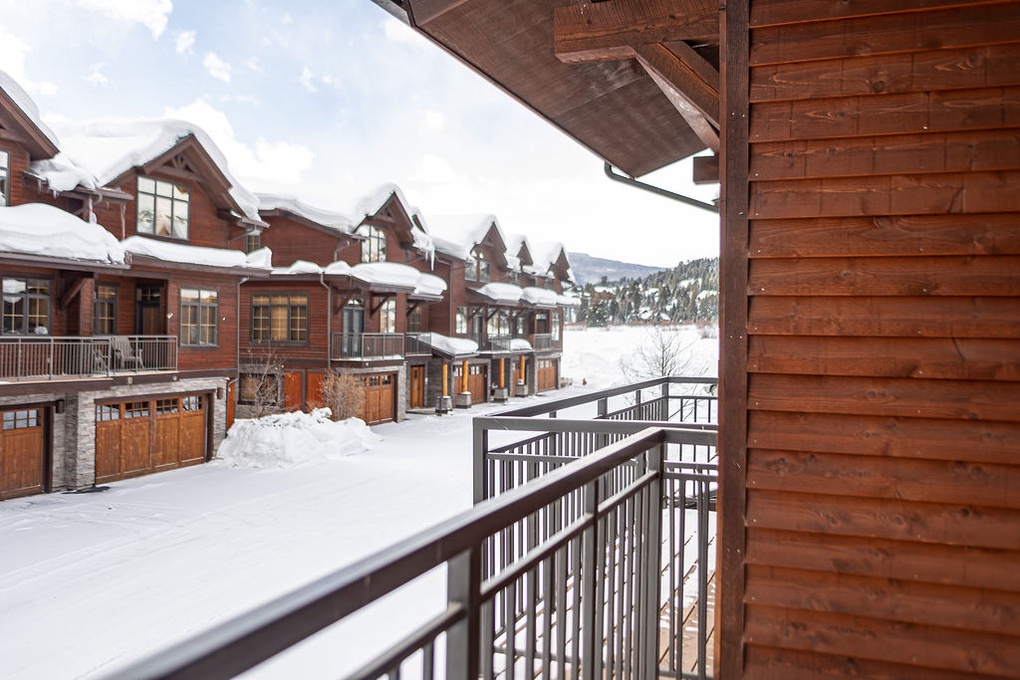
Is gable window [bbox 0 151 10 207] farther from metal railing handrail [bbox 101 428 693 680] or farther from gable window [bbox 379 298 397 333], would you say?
metal railing handrail [bbox 101 428 693 680]

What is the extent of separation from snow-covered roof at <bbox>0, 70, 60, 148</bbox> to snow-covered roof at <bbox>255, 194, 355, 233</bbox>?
853 centimetres

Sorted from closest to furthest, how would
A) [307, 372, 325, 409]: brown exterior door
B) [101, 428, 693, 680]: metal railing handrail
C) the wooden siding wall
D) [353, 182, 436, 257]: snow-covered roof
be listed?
[101, 428, 693, 680]: metal railing handrail, the wooden siding wall, [307, 372, 325, 409]: brown exterior door, [353, 182, 436, 257]: snow-covered roof

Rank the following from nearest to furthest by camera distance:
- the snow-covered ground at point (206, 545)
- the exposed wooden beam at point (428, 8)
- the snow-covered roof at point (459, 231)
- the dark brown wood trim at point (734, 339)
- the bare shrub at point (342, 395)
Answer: the dark brown wood trim at point (734, 339)
the exposed wooden beam at point (428, 8)
the snow-covered ground at point (206, 545)
the bare shrub at point (342, 395)
the snow-covered roof at point (459, 231)

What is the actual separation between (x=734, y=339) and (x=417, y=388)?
1062 inches

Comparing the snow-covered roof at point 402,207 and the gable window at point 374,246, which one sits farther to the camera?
the gable window at point 374,246

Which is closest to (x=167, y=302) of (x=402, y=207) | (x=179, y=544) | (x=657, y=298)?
(x=179, y=544)

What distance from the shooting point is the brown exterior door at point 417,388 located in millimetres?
28984

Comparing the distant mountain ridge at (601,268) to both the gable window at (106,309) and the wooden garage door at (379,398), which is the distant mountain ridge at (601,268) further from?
the gable window at (106,309)

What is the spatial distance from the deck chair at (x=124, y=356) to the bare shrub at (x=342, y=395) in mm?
6034

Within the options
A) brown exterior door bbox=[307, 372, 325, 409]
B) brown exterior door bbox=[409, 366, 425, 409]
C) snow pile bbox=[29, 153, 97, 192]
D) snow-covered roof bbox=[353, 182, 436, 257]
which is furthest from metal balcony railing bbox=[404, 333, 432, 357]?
snow pile bbox=[29, 153, 97, 192]

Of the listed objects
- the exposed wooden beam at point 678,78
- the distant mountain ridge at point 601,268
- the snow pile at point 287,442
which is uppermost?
the distant mountain ridge at point 601,268

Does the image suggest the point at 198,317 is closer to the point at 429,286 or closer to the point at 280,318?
the point at 280,318

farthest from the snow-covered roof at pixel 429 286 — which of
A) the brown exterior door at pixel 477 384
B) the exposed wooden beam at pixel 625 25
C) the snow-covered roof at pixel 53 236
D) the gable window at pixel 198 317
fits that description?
the exposed wooden beam at pixel 625 25

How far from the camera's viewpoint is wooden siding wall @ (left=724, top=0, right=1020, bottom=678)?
94.3 inches
